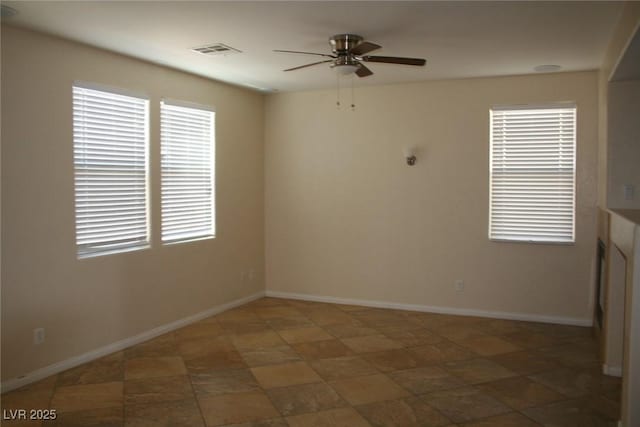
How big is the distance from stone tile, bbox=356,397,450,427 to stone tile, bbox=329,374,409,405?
0.27 ft

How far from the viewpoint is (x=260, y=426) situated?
3.22m

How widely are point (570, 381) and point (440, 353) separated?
1057mm

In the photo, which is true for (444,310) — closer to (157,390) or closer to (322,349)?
(322,349)

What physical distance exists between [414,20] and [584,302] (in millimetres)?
3554

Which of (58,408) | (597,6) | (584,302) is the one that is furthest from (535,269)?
(58,408)

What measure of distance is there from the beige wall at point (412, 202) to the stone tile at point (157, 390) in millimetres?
2850

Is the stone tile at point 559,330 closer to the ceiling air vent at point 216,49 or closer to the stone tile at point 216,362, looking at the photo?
the stone tile at point 216,362

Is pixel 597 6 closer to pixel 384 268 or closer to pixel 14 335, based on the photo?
pixel 384 268

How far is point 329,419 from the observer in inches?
130

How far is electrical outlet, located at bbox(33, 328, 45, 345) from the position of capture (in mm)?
3888

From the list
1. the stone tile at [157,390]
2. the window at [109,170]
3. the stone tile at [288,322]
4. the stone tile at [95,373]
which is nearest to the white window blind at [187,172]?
the window at [109,170]

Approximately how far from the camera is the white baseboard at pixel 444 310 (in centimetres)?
543

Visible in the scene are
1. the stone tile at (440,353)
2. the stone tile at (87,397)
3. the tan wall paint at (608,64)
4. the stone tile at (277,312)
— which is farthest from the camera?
the stone tile at (277,312)

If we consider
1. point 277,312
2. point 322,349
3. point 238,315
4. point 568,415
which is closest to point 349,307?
point 277,312
